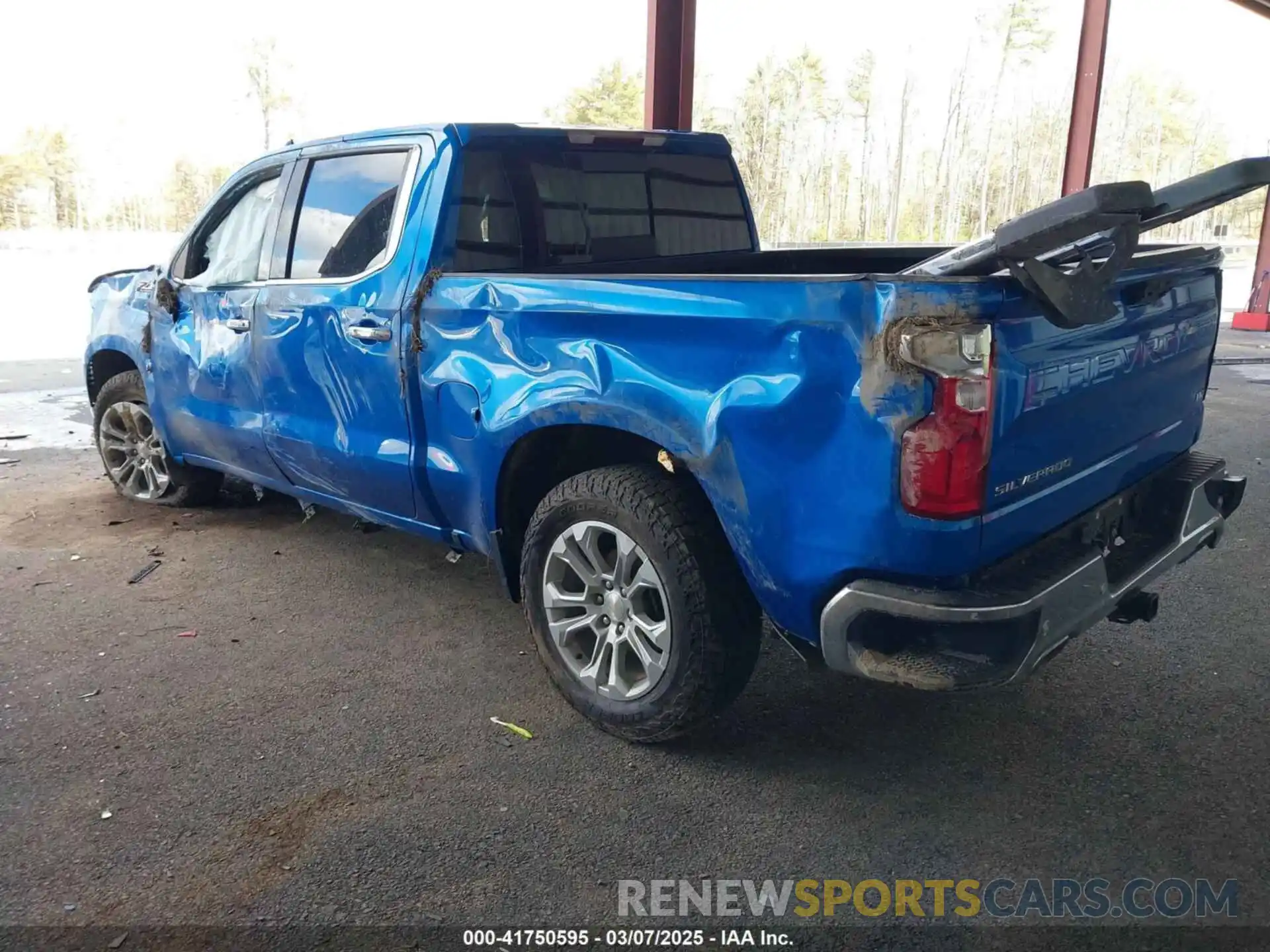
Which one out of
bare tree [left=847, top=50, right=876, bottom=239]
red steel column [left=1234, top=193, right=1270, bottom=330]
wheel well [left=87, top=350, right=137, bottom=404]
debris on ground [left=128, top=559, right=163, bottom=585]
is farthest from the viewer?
bare tree [left=847, top=50, right=876, bottom=239]

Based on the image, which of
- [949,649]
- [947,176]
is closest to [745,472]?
[949,649]

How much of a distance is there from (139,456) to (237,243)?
5.74 ft

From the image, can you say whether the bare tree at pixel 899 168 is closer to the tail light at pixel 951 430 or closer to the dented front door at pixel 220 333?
the dented front door at pixel 220 333

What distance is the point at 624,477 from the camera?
2.81 meters

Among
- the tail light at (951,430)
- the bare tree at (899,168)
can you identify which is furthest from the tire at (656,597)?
the bare tree at (899,168)

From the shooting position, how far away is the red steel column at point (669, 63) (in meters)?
7.46

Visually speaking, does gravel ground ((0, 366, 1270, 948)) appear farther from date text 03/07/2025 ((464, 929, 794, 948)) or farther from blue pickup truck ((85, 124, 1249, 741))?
A: blue pickup truck ((85, 124, 1249, 741))

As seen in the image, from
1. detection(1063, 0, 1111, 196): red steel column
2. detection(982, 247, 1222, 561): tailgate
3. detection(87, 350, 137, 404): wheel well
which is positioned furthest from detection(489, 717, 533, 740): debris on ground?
detection(1063, 0, 1111, 196): red steel column

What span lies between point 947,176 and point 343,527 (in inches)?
1199

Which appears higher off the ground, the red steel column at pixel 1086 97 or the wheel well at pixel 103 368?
the red steel column at pixel 1086 97

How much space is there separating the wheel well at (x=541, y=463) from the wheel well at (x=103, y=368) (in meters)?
3.27

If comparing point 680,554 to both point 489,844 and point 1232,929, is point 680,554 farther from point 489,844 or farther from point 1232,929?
point 1232,929

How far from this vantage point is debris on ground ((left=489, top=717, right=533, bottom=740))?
9.88ft

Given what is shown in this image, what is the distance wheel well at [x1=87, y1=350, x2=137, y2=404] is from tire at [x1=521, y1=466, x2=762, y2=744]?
3638 mm
